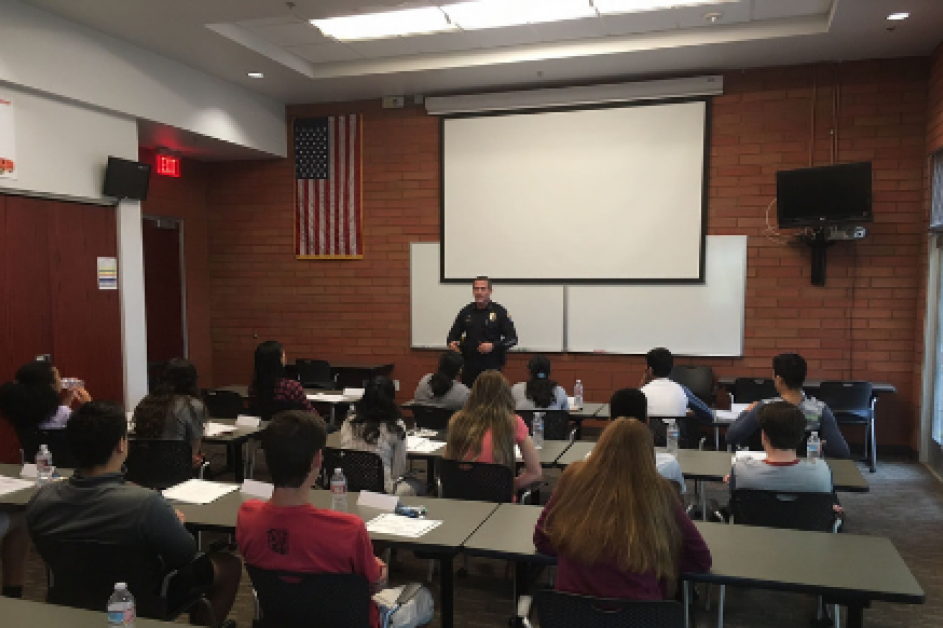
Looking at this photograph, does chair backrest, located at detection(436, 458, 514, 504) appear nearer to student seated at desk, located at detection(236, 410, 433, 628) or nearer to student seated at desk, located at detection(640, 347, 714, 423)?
student seated at desk, located at detection(236, 410, 433, 628)

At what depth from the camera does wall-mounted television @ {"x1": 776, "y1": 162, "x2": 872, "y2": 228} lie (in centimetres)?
616

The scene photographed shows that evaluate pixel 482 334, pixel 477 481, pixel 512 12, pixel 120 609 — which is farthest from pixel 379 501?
pixel 512 12

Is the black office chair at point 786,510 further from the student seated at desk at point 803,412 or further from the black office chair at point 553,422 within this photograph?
the black office chair at point 553,422

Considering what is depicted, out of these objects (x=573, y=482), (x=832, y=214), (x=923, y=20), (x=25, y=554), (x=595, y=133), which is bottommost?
(x=25, y=554)

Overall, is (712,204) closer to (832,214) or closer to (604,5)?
(832,214)

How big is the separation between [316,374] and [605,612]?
6.38 metres

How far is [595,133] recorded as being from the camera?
7316 millimetres

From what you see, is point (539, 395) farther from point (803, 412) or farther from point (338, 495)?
point (338, 495)

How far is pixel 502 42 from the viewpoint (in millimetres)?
6496

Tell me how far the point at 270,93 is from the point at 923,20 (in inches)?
259

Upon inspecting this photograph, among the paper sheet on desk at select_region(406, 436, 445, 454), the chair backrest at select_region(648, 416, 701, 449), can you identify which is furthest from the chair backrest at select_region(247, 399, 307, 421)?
the chair backrest at select_region(648, 416, 701, 449)

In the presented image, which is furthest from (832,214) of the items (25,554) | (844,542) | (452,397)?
(25,554)

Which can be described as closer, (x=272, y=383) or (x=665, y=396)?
(x=665, y=396)

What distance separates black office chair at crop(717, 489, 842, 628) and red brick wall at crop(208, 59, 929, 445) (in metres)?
4.37
